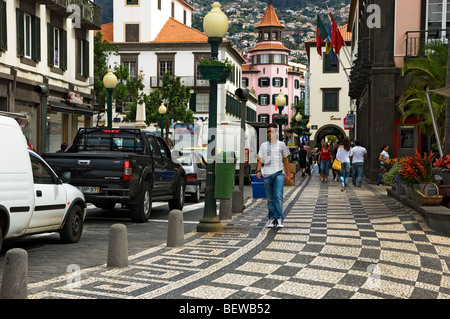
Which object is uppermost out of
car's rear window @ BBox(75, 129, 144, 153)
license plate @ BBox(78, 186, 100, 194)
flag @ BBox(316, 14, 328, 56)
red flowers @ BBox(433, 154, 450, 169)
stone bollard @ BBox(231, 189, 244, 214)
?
flag @ BBox(316, 14, 328, 56)

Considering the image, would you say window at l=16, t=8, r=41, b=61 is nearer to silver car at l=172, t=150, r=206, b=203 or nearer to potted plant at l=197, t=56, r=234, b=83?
silver car at l=172, t=150, r=206, b=203

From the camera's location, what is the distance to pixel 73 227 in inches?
436

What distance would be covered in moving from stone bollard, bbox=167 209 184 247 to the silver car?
889 centimetres

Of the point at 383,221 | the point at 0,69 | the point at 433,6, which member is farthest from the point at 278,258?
the point at 433,6

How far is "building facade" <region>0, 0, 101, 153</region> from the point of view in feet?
84.7

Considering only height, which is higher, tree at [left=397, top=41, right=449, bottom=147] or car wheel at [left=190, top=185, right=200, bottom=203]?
tree at [left=397, top=41, right=449, bottom=147]

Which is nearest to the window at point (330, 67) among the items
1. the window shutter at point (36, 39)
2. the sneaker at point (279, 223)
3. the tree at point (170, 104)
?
the tree at point (170, 104)

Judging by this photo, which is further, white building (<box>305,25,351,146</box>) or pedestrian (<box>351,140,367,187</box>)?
white building (<box>305,25,351,146</box>)

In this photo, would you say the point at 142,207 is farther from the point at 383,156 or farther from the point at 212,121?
the point at 383,156

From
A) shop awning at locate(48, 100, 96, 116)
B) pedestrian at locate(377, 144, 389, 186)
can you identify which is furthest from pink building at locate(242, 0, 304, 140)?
pedestrian at locate(377, 144, 389, 186)

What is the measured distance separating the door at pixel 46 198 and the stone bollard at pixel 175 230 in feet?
5.65

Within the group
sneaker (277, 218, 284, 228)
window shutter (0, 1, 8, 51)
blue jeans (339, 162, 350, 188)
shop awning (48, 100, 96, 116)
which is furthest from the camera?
shop awning (48, 100, 96, 116)

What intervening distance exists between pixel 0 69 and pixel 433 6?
15954mm
